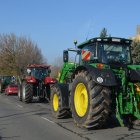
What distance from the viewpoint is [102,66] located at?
10.7 metres

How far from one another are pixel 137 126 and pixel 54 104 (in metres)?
4.00

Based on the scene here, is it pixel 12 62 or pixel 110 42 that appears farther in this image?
pixel 12 62

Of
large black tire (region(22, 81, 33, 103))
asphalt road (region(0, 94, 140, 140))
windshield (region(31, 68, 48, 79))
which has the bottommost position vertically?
asphalt road (region(0, 94, 140, 140))

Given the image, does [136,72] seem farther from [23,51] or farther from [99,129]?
[23,51]

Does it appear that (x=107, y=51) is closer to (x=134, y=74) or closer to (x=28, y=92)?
(x=134, y=74)

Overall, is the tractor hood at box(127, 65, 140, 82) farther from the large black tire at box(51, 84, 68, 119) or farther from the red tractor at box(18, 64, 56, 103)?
the red tractor at box(18, 64, 56, 103)

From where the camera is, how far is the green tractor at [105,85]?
10.2m

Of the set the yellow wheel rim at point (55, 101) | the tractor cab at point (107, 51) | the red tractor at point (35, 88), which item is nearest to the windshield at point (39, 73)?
the red tractor at point (35, 88)

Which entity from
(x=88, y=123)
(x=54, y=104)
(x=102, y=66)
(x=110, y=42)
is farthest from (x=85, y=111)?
(x=54, y=104)

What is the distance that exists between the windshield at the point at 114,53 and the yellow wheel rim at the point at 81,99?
1.05 m

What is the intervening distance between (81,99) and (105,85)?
56.1 inches

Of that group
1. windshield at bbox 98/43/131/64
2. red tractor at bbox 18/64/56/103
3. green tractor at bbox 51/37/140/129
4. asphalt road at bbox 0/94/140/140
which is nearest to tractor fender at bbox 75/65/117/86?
green tractor at bbox 51/37/140/129

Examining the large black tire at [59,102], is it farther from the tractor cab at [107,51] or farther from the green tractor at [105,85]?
the tractor cab at [107,51]

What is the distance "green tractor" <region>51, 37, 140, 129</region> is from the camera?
33.5 ft
